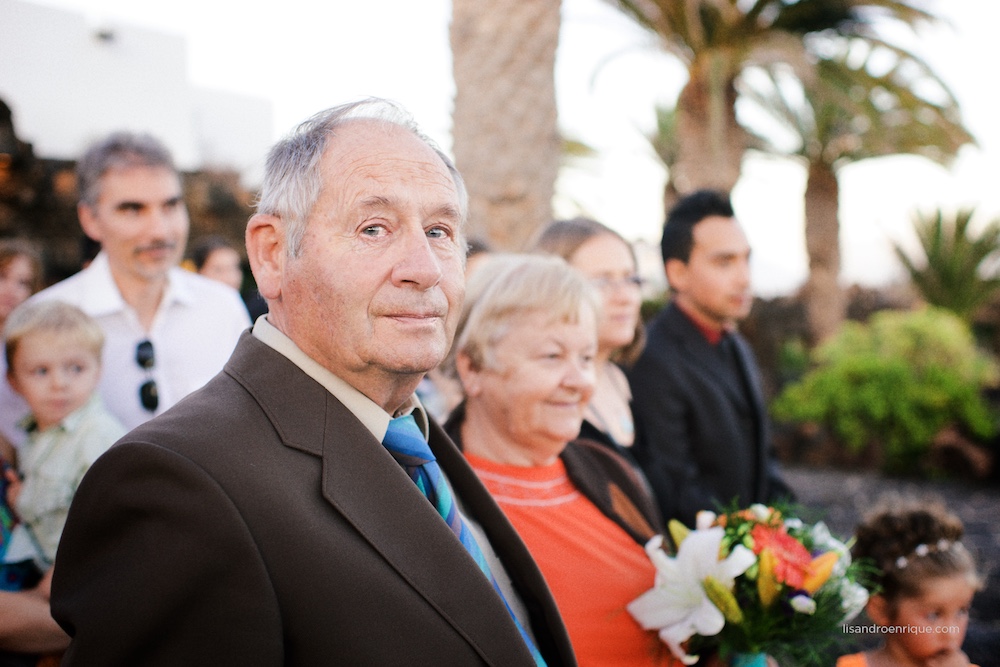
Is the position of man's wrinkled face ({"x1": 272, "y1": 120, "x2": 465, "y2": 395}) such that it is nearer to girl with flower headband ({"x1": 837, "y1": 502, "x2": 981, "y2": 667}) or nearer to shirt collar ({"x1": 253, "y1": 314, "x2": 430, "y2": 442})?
shirt collar ({"x1": 253, "y1": 314, "x2": 430, "y2": 442})

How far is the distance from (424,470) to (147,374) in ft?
6.37

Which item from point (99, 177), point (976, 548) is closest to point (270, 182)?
point (99, 177)

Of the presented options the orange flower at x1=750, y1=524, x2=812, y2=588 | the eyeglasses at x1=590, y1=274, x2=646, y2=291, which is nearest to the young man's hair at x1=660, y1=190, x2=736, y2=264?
the eyeglasses at x1=590, y1=274, x2=646, y2=291

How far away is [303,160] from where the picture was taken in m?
1.66

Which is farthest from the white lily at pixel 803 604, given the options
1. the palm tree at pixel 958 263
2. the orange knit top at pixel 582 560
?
the palm tree at pixel 958 263

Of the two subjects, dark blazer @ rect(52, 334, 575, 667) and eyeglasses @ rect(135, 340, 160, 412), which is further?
eyeglasses @ rect(135, 340, 160, 412)

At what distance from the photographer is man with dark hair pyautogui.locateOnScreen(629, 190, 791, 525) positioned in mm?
3537

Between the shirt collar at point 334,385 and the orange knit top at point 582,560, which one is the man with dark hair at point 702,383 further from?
the shirt collar at point 334,385

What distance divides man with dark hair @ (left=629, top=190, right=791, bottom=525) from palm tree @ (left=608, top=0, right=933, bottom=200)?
6.65 m

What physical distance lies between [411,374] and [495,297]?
3.36 ft

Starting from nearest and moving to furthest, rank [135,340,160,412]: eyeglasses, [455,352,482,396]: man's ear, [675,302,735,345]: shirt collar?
[455,352,482,396]: man's ear → [135,340,160,412]: eyeglasses → [675,302,735,345]: shirt collar

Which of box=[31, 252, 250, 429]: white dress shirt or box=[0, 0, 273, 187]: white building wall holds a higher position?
box=[0, 0, 273, 187]: white building wall

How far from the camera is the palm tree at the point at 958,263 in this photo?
48.3 feet

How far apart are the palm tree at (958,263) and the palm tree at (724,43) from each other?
559cm
